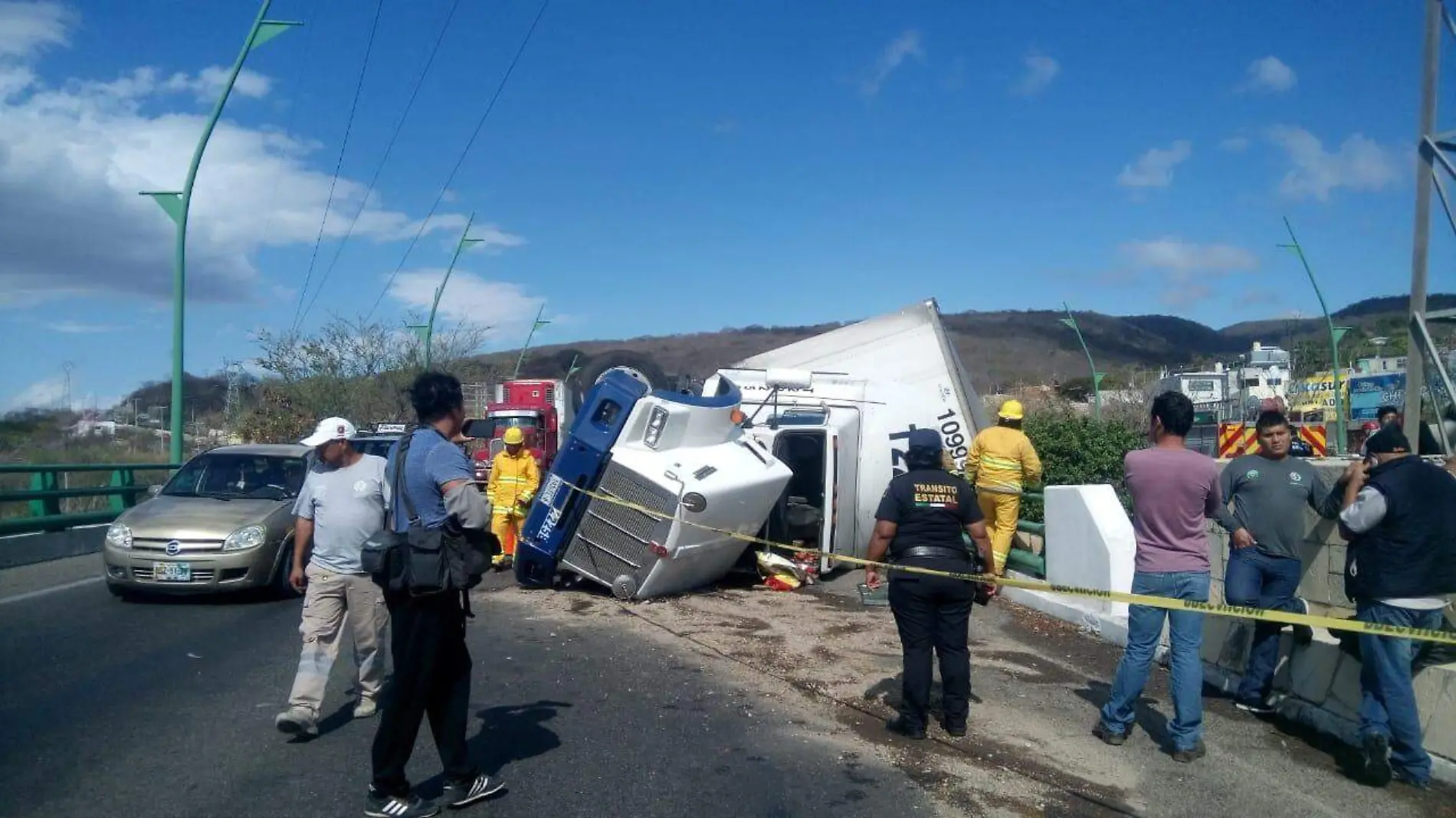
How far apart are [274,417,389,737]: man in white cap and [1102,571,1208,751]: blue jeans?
4.18 m

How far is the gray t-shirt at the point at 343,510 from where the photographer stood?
600 centimetres

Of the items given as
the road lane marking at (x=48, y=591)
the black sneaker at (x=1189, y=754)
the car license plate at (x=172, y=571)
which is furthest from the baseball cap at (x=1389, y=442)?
the road lane marking at (x=48, y=591)

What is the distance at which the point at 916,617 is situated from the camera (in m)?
6.03

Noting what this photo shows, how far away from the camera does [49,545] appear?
14.2m

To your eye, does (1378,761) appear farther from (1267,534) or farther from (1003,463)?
(1003,463)

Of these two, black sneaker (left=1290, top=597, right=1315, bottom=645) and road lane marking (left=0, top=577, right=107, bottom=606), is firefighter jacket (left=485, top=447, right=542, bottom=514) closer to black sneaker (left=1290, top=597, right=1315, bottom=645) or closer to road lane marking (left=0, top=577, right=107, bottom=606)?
road lane marking (left=0, top=577, right=107, bottom=606)

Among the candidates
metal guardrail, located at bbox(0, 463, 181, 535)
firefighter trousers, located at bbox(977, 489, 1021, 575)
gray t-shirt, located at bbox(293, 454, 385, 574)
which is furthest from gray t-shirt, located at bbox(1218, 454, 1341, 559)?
metal guardrail, located at bbox(0, 463, 181, 535)

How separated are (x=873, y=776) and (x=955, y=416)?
933 cm

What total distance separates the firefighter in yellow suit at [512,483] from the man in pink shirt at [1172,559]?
7.80 metres

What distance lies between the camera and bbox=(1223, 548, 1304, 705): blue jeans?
6609 mm

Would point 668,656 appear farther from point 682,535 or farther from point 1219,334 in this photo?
point 1219,334

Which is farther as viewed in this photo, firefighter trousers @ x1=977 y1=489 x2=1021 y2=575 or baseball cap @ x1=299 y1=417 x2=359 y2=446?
firefighter trousers @ x1=977 y1=489 x2=1021 y2=575

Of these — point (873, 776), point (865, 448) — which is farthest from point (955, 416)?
point (873, 776)

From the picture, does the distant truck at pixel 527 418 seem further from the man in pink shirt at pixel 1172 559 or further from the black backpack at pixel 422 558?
the black backpack at pixel 422 558
